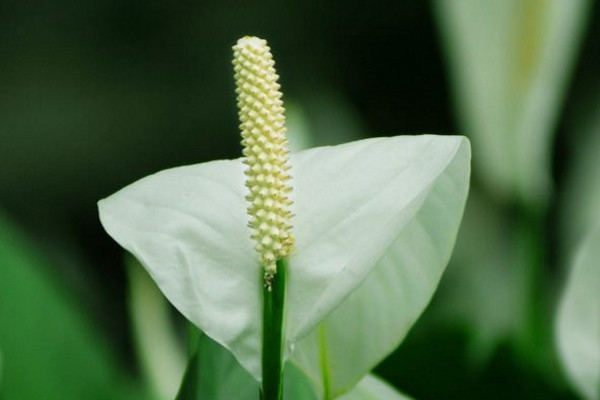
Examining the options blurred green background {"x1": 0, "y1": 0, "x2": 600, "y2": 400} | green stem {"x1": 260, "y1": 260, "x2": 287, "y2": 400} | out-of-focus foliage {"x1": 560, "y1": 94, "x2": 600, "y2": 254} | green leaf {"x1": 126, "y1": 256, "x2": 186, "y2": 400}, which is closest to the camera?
green stem {"x1": 260, "y1": 260, "x2": 287, "y2": 400}

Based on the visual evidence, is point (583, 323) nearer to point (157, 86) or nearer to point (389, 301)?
point (389, 301)

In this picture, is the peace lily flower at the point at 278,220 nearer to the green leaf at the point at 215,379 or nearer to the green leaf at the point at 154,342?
the green leaf at the point at 215,379

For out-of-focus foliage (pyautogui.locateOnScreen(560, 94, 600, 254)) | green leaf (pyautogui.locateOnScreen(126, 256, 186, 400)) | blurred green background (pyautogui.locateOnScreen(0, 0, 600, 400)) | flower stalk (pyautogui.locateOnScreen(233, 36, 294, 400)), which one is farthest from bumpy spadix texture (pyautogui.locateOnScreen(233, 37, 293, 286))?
blurred green background (pyautogui.locateOnScreen(0, 0, 600, 400))

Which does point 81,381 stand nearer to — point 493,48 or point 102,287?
point 493,48

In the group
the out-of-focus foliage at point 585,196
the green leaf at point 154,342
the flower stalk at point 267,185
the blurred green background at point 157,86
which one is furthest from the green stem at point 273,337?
the blurred green background at point 157,86

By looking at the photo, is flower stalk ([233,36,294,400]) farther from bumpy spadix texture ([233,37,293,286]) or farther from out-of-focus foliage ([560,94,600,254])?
out-of-focus foliage ([560,94,600,254])

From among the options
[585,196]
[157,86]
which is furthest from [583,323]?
[157,86]
